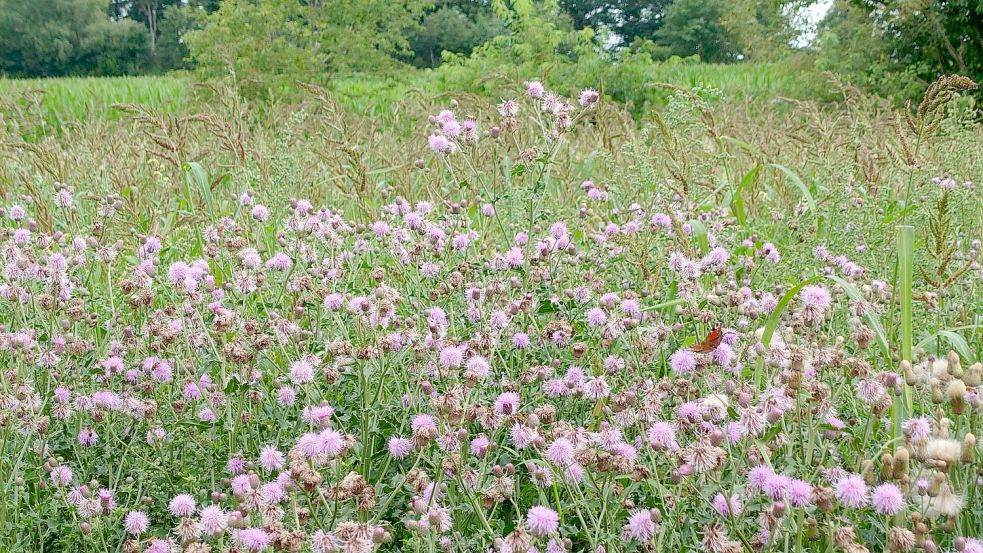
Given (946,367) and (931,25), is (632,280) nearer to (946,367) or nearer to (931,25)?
(946,367)

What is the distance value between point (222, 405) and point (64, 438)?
47 centimetres

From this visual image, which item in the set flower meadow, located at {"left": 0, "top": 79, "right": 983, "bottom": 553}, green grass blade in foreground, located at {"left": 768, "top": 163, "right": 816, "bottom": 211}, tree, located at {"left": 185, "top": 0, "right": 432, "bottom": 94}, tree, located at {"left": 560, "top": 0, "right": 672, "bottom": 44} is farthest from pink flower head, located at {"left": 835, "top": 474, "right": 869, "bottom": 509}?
tree, located at {"left": 560, "top": 0, "right": 672, "bottom": 44}

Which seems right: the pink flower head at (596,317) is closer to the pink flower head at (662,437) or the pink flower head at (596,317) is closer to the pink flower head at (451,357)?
the pink flower head at (451,357)

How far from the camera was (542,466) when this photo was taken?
1.66 m

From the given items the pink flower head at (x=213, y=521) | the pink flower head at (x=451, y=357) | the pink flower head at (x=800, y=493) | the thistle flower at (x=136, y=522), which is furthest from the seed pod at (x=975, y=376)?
the thistle flower at (x=136, y=522)

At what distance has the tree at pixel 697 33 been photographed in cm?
4997

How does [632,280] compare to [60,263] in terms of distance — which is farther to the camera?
[632,280]

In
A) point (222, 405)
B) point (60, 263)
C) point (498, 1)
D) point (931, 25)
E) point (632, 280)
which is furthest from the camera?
point (498, 1)

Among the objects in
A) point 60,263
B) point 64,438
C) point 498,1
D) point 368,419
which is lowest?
point 64,438

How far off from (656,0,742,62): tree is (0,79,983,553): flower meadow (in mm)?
50007

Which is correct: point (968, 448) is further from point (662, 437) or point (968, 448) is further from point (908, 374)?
point (662, 437)

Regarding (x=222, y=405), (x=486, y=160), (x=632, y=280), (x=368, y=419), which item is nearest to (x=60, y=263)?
(x=222, y=405)

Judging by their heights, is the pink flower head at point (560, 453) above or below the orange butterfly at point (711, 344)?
below

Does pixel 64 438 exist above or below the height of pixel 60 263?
below
